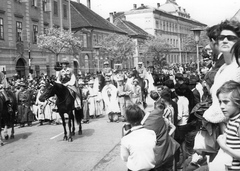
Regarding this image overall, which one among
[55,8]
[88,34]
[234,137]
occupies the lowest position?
[234,137]

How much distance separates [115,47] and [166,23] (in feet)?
132

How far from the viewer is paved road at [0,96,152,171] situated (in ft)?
25.1

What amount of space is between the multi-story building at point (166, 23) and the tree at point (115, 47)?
19.2m

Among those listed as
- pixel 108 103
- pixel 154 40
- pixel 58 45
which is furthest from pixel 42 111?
pixel 154 40

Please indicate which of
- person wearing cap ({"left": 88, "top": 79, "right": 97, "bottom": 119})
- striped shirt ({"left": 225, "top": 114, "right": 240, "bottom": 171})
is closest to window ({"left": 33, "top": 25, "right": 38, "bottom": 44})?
person wearing cap ({"left": 88, "top": 79, "right": 97, "bottom": 119})

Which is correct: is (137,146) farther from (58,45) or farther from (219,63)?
(58,45)

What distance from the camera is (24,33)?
32156mm

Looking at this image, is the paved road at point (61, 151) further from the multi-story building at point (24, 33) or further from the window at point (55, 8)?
the window at point (55, 8)

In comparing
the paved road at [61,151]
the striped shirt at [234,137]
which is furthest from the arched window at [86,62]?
the striped shirt at [234,137]

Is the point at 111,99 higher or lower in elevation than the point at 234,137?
lower

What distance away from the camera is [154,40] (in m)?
62.4

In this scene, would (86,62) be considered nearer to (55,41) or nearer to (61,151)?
(55,41)

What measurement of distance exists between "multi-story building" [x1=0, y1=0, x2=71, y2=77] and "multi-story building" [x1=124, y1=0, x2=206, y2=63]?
1307 inches

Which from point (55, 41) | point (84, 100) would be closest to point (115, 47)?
point (55, 41)
